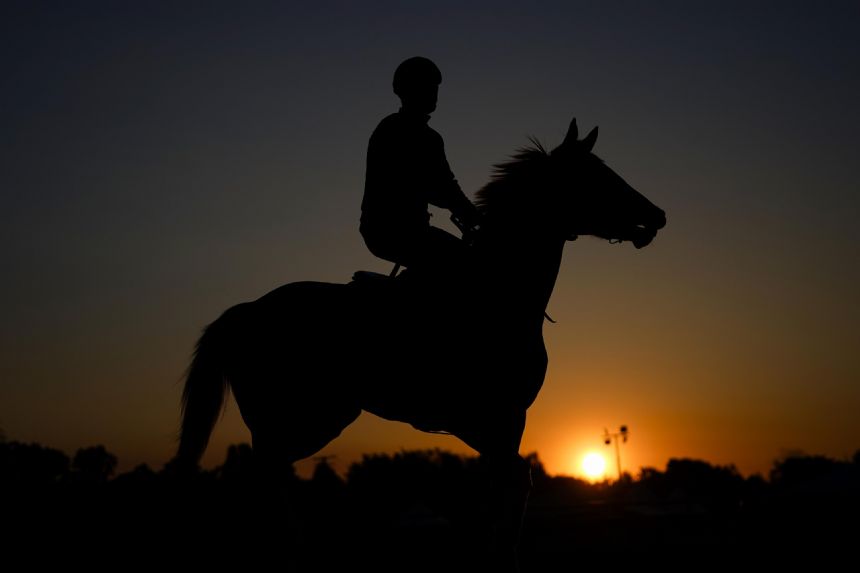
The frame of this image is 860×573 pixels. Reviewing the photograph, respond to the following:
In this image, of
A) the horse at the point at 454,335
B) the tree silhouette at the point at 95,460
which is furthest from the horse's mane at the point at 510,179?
the tree silhouette at the point at 95,460

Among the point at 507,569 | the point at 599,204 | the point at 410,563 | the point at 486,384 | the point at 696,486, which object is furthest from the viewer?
the point at 696,486

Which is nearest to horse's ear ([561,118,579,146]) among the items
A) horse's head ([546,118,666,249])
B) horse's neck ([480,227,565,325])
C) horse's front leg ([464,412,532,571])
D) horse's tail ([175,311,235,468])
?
horse's head ([546,118,666,249])

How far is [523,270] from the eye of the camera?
5668 millimetres

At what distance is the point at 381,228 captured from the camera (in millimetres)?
5824

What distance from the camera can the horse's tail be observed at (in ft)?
20.9

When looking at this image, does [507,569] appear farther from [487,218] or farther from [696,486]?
[696,486]

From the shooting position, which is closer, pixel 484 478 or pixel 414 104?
pixel 484 478

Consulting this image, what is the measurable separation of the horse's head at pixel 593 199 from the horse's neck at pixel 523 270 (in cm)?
26

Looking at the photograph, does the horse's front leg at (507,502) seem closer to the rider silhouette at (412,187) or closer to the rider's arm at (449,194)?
the rider silhouette at (412,187)

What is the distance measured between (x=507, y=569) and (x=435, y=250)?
7.27ft

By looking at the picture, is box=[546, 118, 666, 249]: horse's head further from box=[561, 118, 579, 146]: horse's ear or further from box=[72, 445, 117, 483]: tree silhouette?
box=[72, 445, 117, 483]: tree silhouette

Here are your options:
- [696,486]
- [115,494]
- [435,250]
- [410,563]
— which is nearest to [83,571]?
[115,494]

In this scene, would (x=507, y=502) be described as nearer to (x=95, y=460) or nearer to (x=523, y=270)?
(x=523, y=270)

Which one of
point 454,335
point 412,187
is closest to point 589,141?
point 412,187
